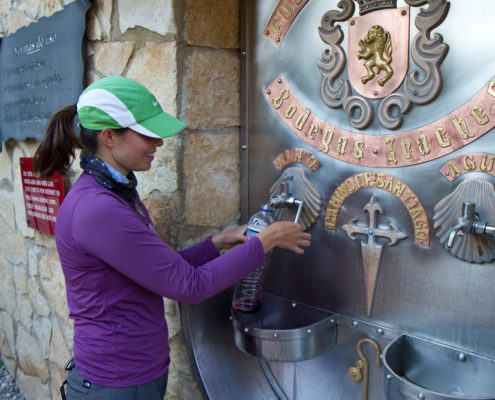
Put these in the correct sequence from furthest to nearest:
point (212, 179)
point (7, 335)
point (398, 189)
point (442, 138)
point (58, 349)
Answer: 1. point (7, 335)
2. point (58, 349)
3. point (212, 179)
4. point (398, 189)
5. point (442, 138)

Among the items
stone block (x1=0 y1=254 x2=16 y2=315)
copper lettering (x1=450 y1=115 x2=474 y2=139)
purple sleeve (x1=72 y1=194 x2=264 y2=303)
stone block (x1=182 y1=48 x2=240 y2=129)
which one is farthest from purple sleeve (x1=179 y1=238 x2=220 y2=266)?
stone block (x1=0 y1=254 x2=16 y2=315)

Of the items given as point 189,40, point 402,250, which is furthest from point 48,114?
point 402,250

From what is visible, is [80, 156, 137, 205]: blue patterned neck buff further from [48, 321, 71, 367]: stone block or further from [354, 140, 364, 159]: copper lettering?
[48, 321, 71, 367]: stone block

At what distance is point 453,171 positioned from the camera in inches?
50.4

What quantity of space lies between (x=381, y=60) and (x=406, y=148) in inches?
10.9

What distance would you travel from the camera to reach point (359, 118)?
1.47 m

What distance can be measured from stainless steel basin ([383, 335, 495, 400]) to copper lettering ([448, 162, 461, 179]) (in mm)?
504

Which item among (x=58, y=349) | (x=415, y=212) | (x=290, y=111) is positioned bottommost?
(x=58, y=349)

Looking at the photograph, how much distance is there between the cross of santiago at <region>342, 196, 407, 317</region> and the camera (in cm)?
144

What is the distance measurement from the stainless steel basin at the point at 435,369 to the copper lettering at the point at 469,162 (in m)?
0.52

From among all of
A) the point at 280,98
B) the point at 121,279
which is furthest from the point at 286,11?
the point at 121,279

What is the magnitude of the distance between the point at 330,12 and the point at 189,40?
1.81ft

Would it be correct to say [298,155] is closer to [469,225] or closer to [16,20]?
[469,225]

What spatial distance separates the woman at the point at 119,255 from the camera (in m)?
1.24
